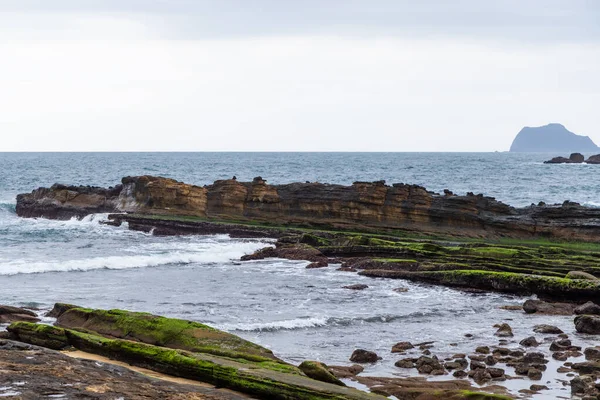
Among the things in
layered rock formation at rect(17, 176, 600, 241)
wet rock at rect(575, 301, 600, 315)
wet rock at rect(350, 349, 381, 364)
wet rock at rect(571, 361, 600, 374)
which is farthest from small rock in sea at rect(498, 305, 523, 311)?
layered rock formation at rect(17, 176, 600, 241)

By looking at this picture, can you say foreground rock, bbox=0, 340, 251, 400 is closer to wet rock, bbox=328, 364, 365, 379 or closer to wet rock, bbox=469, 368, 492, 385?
wet rock, bbox=328, 364, 365, 379

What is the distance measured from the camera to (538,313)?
2567cm

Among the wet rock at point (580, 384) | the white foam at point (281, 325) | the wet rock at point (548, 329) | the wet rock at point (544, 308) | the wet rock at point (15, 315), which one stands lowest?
the white foam at point (281, 325)

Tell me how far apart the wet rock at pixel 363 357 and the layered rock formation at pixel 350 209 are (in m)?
26.6

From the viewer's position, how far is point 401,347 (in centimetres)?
1967

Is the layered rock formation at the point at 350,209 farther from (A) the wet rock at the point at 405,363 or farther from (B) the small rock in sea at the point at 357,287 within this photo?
(A) the wet rock at the point at 405,363

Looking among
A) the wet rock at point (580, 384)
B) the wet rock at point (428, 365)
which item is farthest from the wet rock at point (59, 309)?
the wet rock at point (580, 384)

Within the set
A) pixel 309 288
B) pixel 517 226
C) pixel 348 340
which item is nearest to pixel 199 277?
pixel 309 288

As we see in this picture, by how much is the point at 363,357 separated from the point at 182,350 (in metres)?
4.78

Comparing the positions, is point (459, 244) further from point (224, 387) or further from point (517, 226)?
point (224, 387)

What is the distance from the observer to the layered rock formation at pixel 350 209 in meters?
43.8

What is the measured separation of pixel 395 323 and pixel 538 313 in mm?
5283

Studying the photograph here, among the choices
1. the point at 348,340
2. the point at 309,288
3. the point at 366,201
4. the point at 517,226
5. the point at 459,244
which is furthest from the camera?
the point at 366,201

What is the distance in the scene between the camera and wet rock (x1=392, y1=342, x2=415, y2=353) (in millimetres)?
19531
